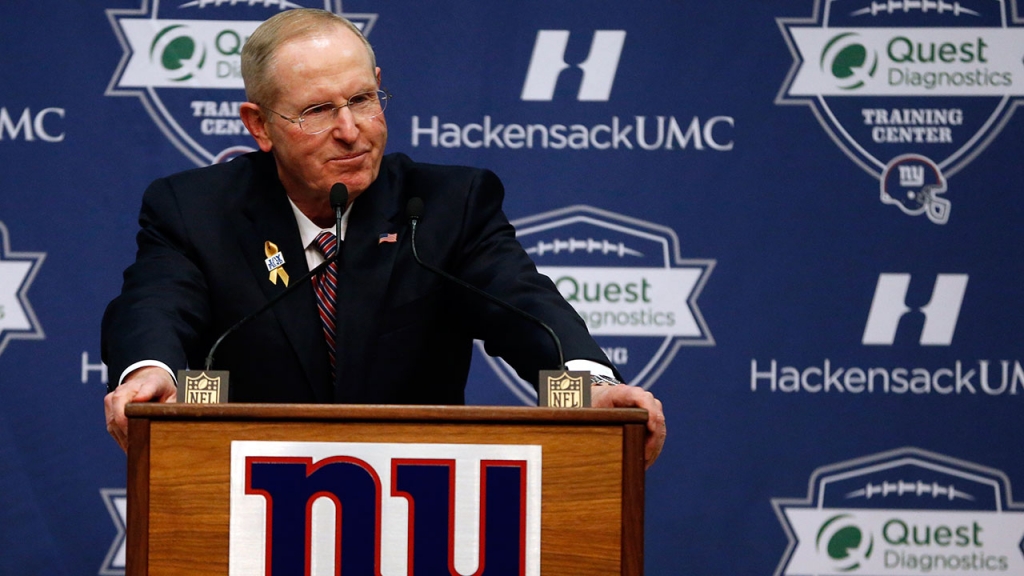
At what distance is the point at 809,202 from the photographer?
3.39 m

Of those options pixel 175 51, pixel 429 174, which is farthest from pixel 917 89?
pixel 175 51

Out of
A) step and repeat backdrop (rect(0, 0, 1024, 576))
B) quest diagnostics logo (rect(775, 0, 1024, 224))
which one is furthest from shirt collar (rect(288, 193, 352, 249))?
quest diagnostics logo (rect(775, 0, 1024, 224))

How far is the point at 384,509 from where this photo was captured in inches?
55.9

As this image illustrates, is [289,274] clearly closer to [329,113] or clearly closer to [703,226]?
[329,113]

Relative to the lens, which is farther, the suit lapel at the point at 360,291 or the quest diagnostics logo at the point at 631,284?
the quest diagnostics logo at the point at 631,284

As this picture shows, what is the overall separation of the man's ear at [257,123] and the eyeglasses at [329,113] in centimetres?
13

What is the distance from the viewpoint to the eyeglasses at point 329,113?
2121 mm

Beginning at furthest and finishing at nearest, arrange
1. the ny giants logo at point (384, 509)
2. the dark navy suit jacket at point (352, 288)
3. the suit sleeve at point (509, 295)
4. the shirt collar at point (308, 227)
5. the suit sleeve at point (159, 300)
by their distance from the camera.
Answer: the shirt collar at point (308, 227)
the dark navy suit jacket at point (352, 288)
the suit sleeve at point (509, 295)
the suit sleeve at point (159, 300)
the ny giants logo at point (384, 509)

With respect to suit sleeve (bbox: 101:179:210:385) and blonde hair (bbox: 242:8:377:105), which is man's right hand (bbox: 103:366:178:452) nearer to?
suit sleeve (bbox: 101:179:210:385)

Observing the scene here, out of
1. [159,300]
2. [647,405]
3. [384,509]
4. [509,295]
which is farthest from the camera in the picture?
[509,295]

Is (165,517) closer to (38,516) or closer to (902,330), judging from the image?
(38,516)

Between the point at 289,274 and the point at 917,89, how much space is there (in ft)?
7.11

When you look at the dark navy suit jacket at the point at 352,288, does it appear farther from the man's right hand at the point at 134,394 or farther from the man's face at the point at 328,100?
the man's right hand at the point at 134,394

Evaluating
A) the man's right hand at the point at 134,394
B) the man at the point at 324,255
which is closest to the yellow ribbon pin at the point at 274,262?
the man at the point at 324,255
